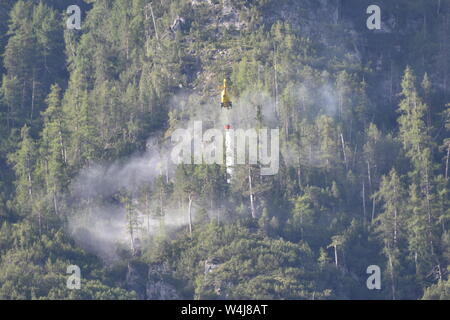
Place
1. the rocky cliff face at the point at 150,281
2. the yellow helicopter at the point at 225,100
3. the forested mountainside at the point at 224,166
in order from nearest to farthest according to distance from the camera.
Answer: the rocky cliff face at the point at 150,281 < the forested mountainside at the point at 224,166 < the yellow helicopter at the point at 225,100

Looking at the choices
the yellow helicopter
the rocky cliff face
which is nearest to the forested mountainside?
the rocky cliff face

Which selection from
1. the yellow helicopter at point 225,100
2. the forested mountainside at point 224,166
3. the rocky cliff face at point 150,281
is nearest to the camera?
the rocky cliff face at point 150,281

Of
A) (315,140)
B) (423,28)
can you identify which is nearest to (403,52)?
(423,28)

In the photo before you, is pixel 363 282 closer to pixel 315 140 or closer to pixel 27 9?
pixel 315 140

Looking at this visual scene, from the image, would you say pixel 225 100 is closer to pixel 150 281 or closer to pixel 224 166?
pixel 224 166

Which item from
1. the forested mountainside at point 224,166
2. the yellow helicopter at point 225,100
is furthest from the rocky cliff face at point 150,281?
the yellow helicopter at point 225,100

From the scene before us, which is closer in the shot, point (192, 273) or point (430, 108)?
point (192, 273)

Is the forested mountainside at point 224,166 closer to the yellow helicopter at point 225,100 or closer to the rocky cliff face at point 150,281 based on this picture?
the rocky cliff face at point 150,281

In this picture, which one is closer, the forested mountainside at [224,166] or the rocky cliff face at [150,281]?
the rocky cliff face at [150,281]
